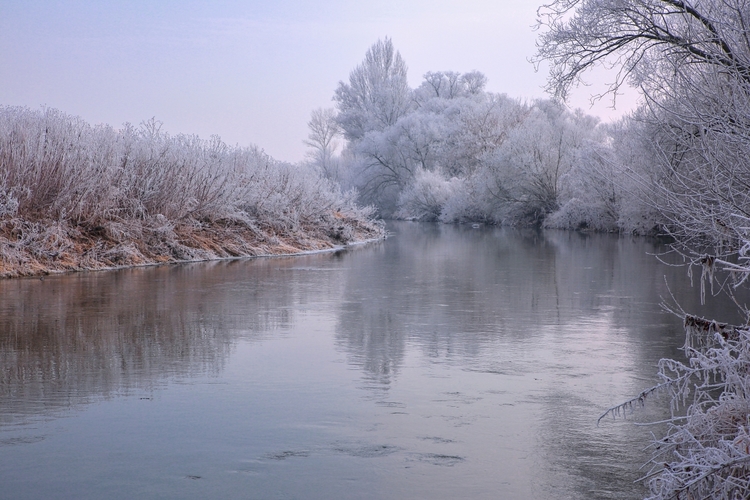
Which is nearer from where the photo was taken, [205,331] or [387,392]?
[387,392]

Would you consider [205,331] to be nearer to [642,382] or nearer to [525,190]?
[642,382]

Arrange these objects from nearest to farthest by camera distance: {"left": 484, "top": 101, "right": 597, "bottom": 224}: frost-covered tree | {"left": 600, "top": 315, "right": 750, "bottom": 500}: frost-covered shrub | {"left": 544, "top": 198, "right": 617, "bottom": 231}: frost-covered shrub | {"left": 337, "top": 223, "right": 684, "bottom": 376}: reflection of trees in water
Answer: {"left": 600, "top": 315, "right": 750, "bottom": 500}: frost-covered shrub, {"left": 337, "top": 223, "right": 684, "bottom": 376}: reflection of trees in water, {"left": 544, "top": 198, "right": 617, "bottom": 231}: frost-covered shrub, {"left": 484, "top": 101, "right": 597, "bottom": 224}: frost-covered tree

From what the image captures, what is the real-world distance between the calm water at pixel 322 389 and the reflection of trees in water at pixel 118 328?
39mm

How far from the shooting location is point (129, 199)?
19.2m

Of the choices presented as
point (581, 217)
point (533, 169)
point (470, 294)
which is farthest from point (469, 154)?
point (470, 294)

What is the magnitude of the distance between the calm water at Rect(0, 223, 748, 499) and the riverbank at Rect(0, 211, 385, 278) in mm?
2005

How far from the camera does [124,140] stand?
20844 millimetres

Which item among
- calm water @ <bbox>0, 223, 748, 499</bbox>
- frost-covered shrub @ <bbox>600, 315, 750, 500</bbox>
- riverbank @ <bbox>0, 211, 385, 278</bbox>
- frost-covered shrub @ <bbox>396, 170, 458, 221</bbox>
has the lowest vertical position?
calm water @ <bbox>0, 223, 748, 499</bbox>

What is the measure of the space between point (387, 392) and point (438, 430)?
1.12 meters

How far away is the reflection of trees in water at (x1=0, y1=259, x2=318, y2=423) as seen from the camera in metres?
7.05

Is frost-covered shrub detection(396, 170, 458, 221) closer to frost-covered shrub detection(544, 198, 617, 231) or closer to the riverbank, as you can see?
frost-covered shrub detection(544, 198, 617, 231)

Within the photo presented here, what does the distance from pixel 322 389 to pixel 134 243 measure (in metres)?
13.2

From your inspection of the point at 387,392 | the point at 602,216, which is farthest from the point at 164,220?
the point at 602,216

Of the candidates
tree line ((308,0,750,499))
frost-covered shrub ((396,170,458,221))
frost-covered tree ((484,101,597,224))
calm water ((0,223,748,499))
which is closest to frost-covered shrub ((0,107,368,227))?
calm water ((0,223,748,499))
